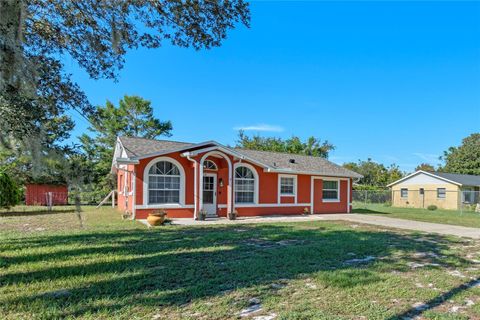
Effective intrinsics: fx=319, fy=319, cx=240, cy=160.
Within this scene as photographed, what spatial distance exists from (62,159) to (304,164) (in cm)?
1546

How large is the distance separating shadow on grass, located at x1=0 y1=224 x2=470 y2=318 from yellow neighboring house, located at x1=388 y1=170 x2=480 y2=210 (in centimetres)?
2300

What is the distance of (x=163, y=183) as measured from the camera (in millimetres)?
13359

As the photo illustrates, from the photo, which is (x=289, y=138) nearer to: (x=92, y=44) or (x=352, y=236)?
(x=352, y=236)

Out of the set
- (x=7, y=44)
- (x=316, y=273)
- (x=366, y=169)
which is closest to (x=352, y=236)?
(x=316, y=273)

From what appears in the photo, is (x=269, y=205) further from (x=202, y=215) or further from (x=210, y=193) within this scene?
(x=202, y=215)

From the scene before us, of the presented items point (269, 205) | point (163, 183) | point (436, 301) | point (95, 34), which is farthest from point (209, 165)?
point (436, 301)

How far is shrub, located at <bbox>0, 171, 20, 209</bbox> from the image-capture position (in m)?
14.2

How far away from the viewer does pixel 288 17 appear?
9.96 meters

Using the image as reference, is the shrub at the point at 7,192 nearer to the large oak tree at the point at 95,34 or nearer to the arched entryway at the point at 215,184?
the arched entryway at the point at 215,184

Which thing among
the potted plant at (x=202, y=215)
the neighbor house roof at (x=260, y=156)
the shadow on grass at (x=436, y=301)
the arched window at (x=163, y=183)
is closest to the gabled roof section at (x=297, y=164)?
the neighbor house roof at (x=260, y=156)

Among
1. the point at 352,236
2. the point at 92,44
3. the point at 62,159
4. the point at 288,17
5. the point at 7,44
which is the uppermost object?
the point at 288,17

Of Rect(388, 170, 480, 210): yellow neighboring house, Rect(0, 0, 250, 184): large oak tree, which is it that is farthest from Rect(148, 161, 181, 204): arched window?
Rect(388, 170, 480, 210): yellow neighboring house

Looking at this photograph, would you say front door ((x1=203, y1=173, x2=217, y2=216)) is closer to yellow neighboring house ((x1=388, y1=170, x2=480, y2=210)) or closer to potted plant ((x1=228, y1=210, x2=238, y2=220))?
potted plant ((x1=228, y1=210, x2=238, y2=220))

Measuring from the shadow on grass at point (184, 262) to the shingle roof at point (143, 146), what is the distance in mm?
4683
